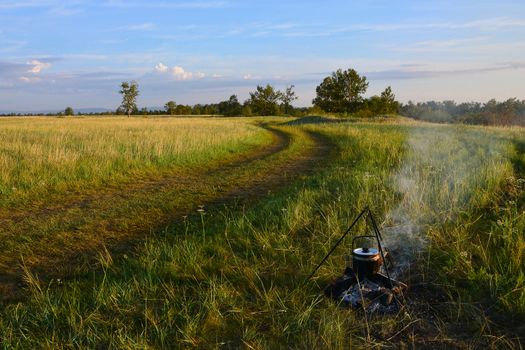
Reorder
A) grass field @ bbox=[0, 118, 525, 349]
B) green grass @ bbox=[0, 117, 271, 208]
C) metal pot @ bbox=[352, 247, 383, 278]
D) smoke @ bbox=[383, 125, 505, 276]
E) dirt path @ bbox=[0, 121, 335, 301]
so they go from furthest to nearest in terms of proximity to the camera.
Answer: green grass @ bbox=[0, 117, 271, 208]
dirt path @ bbox=[0, 121, 335, 301]
smoke @ bbox=[383, 125, 505, 276]
metal pot @ bbox=[352, 247, 383, 278]
grass field @ bbox=[0, 118, 525, 349]

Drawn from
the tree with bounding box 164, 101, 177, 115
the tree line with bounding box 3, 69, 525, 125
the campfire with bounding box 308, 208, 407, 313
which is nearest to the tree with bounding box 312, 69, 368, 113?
the tree line with bounding box 3, 69, 525, 125

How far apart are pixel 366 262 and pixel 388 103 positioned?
70.9m

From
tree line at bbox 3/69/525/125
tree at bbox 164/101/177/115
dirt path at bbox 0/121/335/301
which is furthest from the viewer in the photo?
tree at bbox 164/101/177/115

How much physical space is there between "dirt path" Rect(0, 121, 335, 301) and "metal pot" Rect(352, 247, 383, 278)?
2.91 metres

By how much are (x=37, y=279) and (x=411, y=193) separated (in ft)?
15.5

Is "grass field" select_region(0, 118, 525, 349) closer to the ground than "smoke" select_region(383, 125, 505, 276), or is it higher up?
closer to the ground

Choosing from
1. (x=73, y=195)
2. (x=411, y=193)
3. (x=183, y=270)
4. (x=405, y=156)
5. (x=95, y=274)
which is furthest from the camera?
(x=405, y=156)

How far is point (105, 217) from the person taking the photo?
661 cm

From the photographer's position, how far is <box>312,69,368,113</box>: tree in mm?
67625

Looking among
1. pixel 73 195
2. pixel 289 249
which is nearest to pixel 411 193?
pixel 289 249

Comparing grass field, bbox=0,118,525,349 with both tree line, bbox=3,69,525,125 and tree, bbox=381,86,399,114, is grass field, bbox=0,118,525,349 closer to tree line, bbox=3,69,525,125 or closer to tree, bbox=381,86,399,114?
tree line, bbox=3,69,525,125

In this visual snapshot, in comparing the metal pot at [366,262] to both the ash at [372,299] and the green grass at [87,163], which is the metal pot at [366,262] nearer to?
the ash at [372,299]

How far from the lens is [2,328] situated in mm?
3104

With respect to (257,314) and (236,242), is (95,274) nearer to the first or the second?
(236,242)
